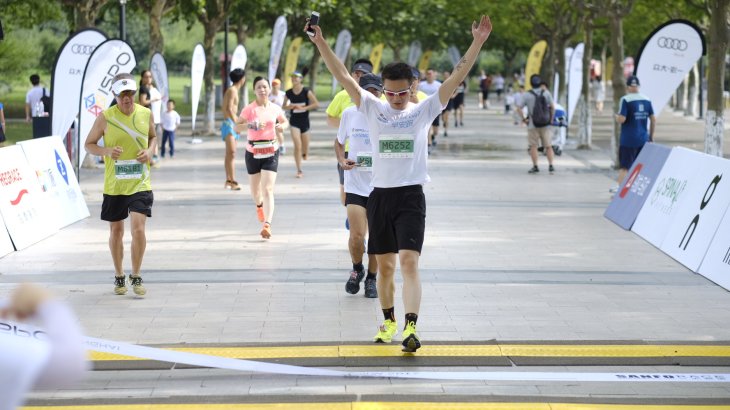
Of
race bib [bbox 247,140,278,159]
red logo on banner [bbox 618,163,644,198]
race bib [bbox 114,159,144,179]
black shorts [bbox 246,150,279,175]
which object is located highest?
race bib [bbox 114,159,144,179]

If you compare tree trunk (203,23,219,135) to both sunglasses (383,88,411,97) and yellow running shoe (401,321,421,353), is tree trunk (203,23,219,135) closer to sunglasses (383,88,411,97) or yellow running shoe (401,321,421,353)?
sunglasses (383,88,411,97)

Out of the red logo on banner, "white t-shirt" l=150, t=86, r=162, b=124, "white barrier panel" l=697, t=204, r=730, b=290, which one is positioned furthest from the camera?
"white t-shirt" l=150, t=86, r=162, b=124

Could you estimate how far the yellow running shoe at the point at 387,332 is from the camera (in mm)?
7934

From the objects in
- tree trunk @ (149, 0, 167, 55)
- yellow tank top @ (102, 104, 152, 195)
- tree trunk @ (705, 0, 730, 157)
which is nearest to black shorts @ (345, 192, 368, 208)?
yellow tank top @ (102, 104, 152, 195)

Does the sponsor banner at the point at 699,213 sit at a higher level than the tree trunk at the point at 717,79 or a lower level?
lower

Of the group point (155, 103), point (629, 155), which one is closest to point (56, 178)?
point (629, 155)

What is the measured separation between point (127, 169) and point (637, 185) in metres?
6.96

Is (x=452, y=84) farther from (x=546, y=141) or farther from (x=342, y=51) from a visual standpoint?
(x=342, y=51)

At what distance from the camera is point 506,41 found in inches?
3110

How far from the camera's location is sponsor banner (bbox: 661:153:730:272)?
10953 millimetres

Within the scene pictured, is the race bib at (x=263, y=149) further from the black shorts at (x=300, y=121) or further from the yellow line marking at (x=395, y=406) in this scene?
the black shorts at (x=300, y=121)

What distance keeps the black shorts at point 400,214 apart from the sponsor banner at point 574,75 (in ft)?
67.7

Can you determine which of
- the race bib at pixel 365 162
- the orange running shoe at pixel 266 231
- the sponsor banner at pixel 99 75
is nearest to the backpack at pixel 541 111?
the sponsor banner at pixel 99 75

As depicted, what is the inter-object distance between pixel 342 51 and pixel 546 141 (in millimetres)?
19527
